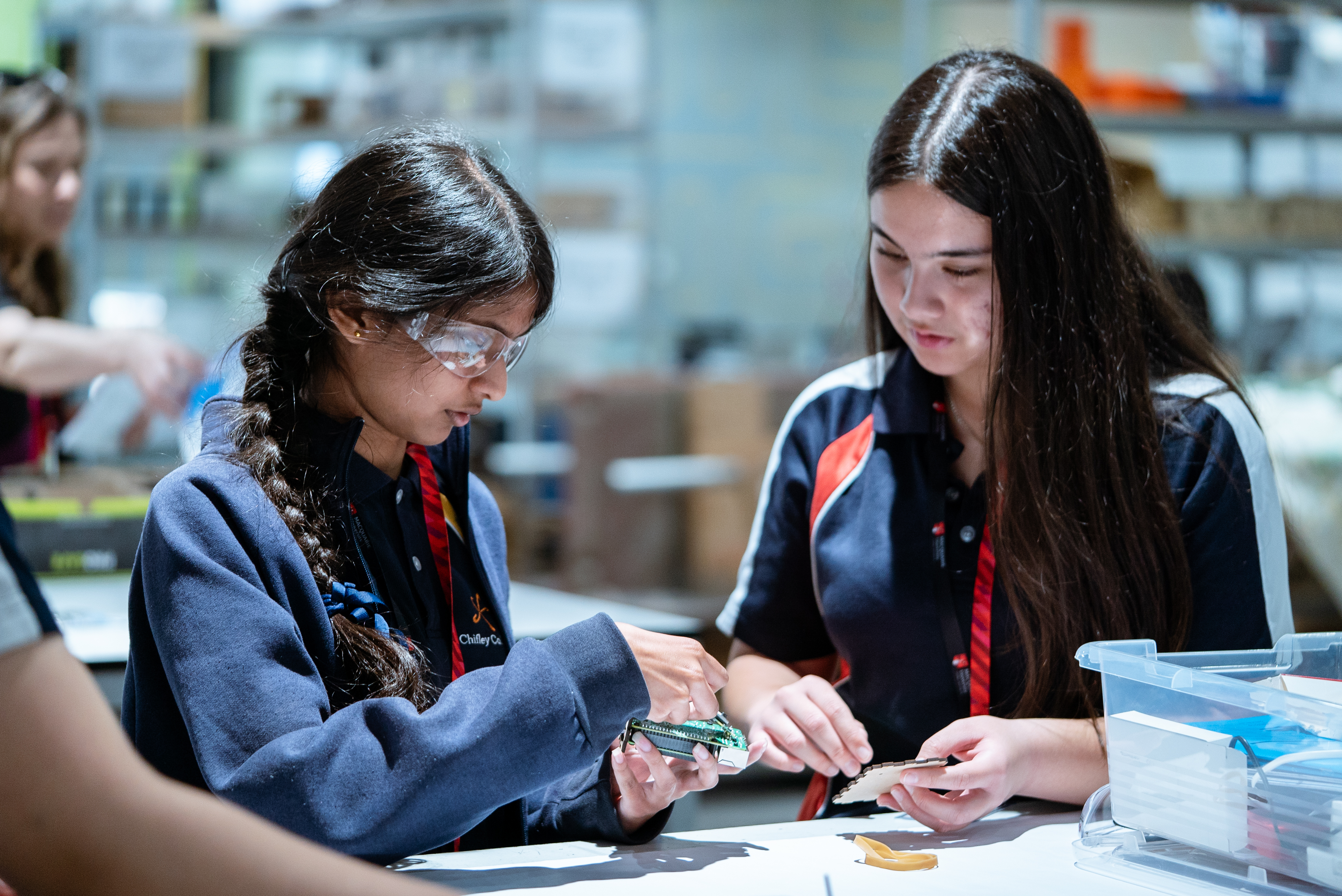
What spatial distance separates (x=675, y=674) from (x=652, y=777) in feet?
0.55

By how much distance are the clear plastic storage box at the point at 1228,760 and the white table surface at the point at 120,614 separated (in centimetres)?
86

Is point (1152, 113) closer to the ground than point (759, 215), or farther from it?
farther from it

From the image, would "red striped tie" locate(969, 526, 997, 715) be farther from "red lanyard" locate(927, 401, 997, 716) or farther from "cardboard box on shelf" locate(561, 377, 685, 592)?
"cardboard box on shelf" locate(561, 377, 685, 592)

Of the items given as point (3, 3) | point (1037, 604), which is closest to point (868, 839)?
point (1037, 604)

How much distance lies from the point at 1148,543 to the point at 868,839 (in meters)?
0.47

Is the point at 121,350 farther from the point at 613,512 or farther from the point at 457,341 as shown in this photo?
the point at 613,512

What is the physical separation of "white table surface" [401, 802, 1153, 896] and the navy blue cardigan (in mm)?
92

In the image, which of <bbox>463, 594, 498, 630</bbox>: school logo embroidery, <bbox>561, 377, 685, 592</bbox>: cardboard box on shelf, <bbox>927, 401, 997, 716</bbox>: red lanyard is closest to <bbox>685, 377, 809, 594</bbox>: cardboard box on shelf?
<bbox>561, 377, 685, 592</bbox>: cardboard box on shelf

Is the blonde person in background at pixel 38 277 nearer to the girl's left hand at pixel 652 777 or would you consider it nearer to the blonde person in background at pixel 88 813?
the girl's left hand at pixel 652 777

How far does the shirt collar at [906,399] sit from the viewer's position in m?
1.53

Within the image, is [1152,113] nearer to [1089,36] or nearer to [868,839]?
[1089,36]

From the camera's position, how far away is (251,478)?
1.10 metres

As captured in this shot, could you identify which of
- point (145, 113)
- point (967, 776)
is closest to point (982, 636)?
point (967, 776)

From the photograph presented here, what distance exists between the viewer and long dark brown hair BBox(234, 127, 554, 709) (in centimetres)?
113
